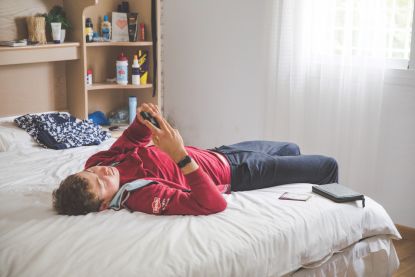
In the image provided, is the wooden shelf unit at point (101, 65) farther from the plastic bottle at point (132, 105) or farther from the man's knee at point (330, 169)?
the man's knee at point (330, 169)

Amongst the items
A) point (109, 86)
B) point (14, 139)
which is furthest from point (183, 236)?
point (109, 86)

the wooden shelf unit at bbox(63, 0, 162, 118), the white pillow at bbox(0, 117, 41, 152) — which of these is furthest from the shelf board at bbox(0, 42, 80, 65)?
the white pillow at bbox(0, 117, 41, 152)

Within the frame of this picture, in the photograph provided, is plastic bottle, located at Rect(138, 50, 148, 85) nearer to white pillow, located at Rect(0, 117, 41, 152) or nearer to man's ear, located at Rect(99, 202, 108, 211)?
white pillow, located at Rect(0, 117, 41, 152)

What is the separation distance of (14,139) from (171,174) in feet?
3.84

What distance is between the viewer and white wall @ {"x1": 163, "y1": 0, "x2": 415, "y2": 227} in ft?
10.5

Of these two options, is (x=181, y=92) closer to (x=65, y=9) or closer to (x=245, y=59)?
(x=245, y=59)

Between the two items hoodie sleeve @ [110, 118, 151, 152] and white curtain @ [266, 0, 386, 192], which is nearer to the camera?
hoodie sleeve @ [110, 118, 151, 152]

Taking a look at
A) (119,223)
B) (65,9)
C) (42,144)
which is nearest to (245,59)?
(65,9)

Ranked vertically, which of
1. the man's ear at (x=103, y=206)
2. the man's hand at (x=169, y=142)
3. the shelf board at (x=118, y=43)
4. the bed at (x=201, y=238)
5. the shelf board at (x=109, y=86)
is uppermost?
the shelf board at (x=118, y=43)

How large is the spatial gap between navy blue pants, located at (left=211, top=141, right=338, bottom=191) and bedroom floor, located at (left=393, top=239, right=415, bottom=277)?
0.71 m

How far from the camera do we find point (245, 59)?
3889 mm

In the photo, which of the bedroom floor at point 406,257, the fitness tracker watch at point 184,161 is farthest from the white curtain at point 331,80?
the fitness tracker watch at point 184,161

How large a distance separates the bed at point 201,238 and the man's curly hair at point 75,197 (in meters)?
0.03

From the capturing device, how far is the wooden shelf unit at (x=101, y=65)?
11.7 ft
